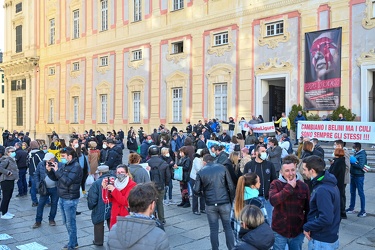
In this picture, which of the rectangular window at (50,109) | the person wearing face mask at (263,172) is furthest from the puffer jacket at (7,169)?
the rectangular window at (50,109)

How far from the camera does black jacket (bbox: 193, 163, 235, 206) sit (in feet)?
20.0

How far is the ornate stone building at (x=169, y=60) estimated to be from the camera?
18.5 m

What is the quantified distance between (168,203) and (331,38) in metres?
12.4

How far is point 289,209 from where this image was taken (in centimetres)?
454

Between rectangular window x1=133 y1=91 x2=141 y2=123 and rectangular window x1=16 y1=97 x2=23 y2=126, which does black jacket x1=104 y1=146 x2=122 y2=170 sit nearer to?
rectangular window x1=133 y1=91 x2=141 y2=123

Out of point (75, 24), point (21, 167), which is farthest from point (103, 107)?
point (21, 167)

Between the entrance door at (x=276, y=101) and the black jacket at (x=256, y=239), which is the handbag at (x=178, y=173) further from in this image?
the entrance door at (x=276, y=101)

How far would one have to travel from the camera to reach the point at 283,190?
450cm

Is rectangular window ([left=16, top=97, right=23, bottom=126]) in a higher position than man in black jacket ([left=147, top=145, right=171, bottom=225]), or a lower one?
higher

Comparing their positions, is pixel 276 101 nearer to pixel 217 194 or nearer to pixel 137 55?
pixel 137 55

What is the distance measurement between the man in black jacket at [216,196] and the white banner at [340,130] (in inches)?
416

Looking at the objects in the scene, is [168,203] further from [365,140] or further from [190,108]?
[190,108]

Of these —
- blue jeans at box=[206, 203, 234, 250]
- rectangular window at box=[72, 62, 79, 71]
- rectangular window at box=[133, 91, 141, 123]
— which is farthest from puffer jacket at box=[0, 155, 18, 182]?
rectangular window at box=[72, 62, 79, 71]

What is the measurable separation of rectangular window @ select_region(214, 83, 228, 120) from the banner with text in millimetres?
3701
